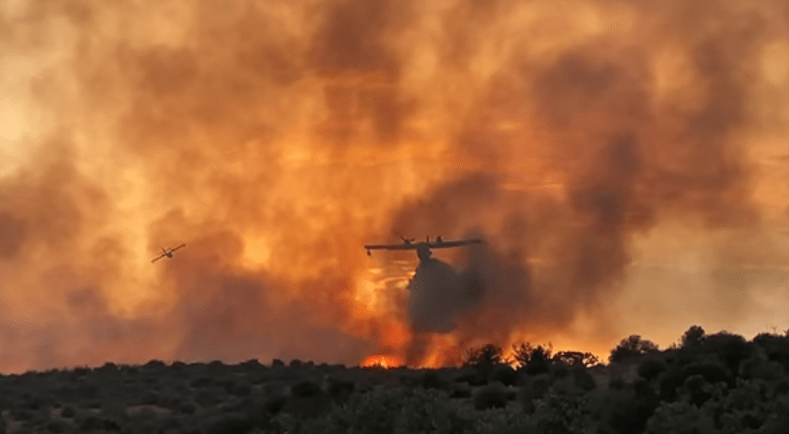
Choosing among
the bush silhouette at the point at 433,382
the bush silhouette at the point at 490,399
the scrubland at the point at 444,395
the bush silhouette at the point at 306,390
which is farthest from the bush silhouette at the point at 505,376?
the bush silhouette at the point at 306,390

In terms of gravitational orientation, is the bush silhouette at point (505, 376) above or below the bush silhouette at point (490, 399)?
above

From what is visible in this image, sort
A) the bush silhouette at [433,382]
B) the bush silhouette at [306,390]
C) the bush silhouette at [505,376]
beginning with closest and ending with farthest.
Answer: the bush silhouette at [505,376], the bush silhouette at [433,382], the bush silhouette at [306,390]

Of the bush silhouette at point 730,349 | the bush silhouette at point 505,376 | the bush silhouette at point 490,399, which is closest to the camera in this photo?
the bush silhouette at point 730,349

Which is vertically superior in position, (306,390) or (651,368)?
(306,390)

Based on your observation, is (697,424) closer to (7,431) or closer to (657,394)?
(657,394)

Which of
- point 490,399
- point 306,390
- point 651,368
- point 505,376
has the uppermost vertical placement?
point 306,390

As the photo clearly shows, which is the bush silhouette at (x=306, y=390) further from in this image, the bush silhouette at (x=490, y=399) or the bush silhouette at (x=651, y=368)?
the bush silhouette at (x=651, y=368)

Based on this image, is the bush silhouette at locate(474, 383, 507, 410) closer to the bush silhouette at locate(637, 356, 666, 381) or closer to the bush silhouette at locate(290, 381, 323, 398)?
the bush silhouette at locate(637, 356, 666, 381)

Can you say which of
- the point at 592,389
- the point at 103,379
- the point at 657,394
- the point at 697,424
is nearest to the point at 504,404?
the point at 592,389

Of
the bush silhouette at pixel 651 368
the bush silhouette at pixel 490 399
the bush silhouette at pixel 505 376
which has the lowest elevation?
the bush silhouette at pixel 490 399

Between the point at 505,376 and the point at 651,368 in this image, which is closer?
the point at 651,368

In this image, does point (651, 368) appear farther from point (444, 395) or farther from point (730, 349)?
point (444, 395)

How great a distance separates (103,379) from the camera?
91375 mm

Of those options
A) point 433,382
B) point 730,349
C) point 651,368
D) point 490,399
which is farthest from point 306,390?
point 730,349
